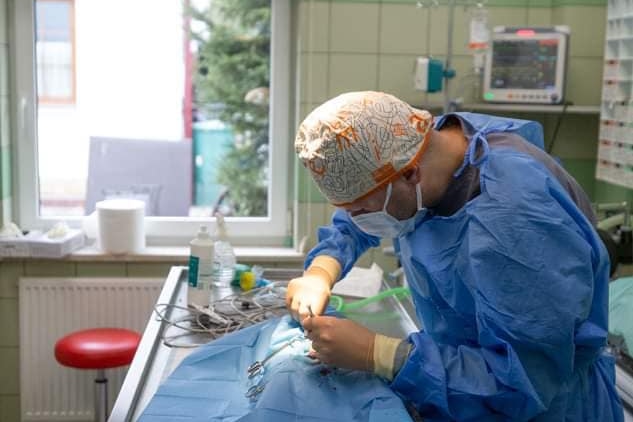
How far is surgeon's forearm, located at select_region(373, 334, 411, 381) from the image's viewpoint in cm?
126

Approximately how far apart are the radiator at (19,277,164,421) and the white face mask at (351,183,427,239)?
1.77 m

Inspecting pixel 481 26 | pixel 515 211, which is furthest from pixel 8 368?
pixel 515 211

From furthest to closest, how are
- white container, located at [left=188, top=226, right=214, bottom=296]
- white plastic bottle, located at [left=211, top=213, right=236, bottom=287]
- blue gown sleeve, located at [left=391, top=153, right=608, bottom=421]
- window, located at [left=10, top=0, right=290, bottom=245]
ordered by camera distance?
window, located at [left=10, top=0, right=290, bottom=245] → white plastic bottle, located at [left=211, top=213, right=236, bottom=287] → white container, located at [left=188, top=226, right=214, bottom=296] → blue gown sleeve, located at [left=391, top=153, right=608, bottom=421]

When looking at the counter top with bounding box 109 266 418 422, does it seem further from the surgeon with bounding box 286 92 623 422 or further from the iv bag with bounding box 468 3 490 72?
the iv bag with bounding box 468 3 490 72

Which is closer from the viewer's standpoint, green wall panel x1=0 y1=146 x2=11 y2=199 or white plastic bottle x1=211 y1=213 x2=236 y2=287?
white plastic bottle x1=211 y1=213 x2=236 y2=287

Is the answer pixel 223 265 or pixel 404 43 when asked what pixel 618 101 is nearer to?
pixel 404 43

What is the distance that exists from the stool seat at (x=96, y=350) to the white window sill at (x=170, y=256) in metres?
0.33

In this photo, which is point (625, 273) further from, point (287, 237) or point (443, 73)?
point (287, 237)

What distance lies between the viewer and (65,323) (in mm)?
3027

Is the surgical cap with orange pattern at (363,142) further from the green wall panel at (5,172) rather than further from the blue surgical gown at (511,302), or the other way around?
the green wall panel at (5,172)

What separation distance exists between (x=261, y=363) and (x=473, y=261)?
518 mm

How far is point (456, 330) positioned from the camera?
132 centimetres

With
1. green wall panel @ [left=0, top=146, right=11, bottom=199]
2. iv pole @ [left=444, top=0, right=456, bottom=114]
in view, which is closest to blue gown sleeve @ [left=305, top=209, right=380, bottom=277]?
iv pole @ [left=444, top=0, right=456, bottom=114]

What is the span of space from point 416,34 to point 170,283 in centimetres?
139
